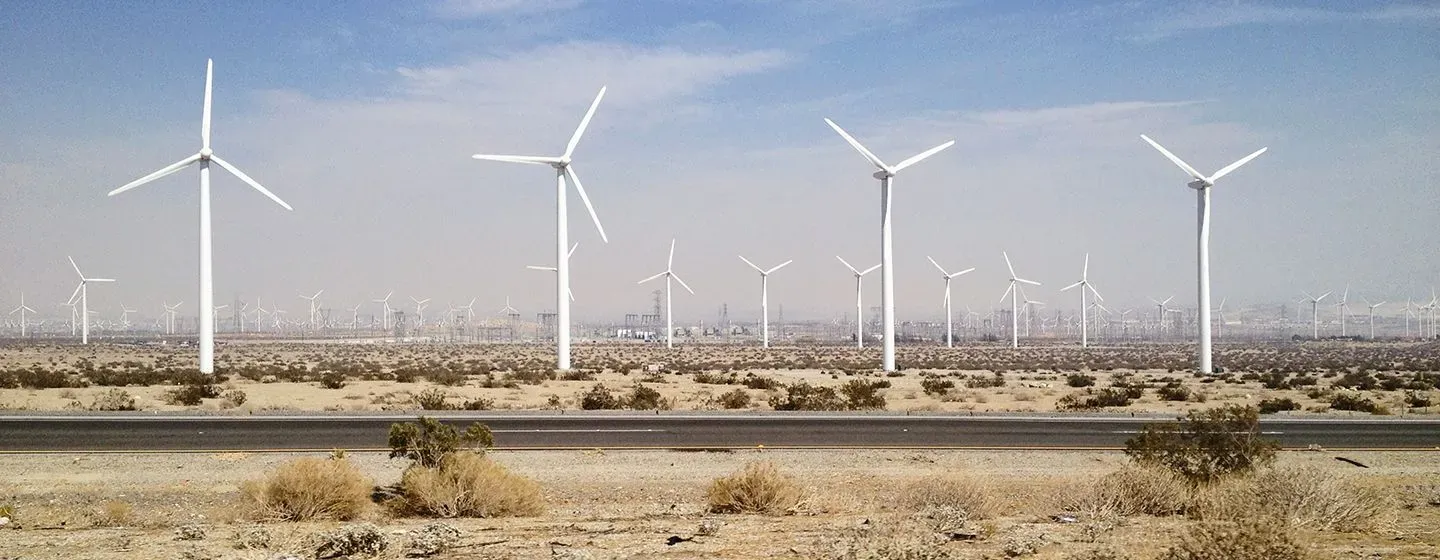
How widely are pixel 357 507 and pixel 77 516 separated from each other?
143 inches

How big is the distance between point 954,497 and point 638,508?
443 cm

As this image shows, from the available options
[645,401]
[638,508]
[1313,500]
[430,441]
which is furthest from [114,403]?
[1313,500]

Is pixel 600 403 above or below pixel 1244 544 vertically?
below

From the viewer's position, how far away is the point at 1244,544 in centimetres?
968

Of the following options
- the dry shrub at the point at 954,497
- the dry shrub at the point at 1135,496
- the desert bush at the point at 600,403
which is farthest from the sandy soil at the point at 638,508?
the desert bush at the point at 600,403

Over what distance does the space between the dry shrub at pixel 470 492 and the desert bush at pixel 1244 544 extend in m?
8.90

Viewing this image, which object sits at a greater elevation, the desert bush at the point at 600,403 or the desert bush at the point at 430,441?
the desert bush at the point at 430,441

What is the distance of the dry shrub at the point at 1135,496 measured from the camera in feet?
49.7

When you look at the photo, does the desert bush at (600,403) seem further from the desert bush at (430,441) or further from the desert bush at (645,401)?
the desert bush at (430,441)

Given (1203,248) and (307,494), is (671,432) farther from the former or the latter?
(1203,248)

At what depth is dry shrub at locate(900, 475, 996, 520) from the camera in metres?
15.2

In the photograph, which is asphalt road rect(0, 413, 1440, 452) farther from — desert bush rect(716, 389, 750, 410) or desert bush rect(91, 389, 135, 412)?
desert bush rect(716, 389, 750, 410)

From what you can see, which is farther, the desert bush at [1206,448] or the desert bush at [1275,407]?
the desert bush at [1275,407]

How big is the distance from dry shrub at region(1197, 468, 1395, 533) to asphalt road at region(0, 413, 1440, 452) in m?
12.5
